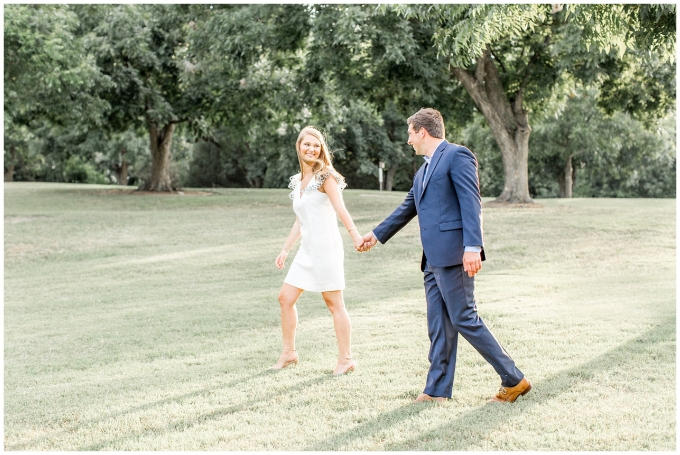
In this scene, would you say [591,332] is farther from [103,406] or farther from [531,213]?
[531,213]

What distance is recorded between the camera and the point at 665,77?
24.0 metres

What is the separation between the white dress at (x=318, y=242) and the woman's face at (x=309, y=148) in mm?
172

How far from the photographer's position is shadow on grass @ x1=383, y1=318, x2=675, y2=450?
15.1ft

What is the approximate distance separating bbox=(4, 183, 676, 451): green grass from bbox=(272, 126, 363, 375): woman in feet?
1.77

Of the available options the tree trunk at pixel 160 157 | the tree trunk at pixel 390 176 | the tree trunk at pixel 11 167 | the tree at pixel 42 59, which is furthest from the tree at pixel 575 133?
the tree trunk at pixel 11 167

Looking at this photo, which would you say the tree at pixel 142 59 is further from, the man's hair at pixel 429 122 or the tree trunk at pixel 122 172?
the tree trunk at pixel 122 172

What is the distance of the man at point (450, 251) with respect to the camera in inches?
201

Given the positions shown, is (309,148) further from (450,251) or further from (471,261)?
(471,261)

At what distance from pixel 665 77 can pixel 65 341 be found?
2154cm

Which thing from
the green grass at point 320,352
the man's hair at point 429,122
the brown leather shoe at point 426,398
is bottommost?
the green grass at point 320,352

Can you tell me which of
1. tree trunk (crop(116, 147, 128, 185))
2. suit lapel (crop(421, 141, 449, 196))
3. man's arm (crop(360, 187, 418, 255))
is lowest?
man's arm (crop(360, 187, 418, 255))

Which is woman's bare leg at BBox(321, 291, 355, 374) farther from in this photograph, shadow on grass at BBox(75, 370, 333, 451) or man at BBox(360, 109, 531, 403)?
man at BBox(360, 109, 531, 403)

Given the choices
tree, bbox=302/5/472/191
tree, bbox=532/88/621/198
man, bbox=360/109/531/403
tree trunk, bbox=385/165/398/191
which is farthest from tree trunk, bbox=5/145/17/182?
man, bbox=360/109/531/403

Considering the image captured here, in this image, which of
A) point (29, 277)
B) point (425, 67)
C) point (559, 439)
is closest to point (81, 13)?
point (425, 67)
